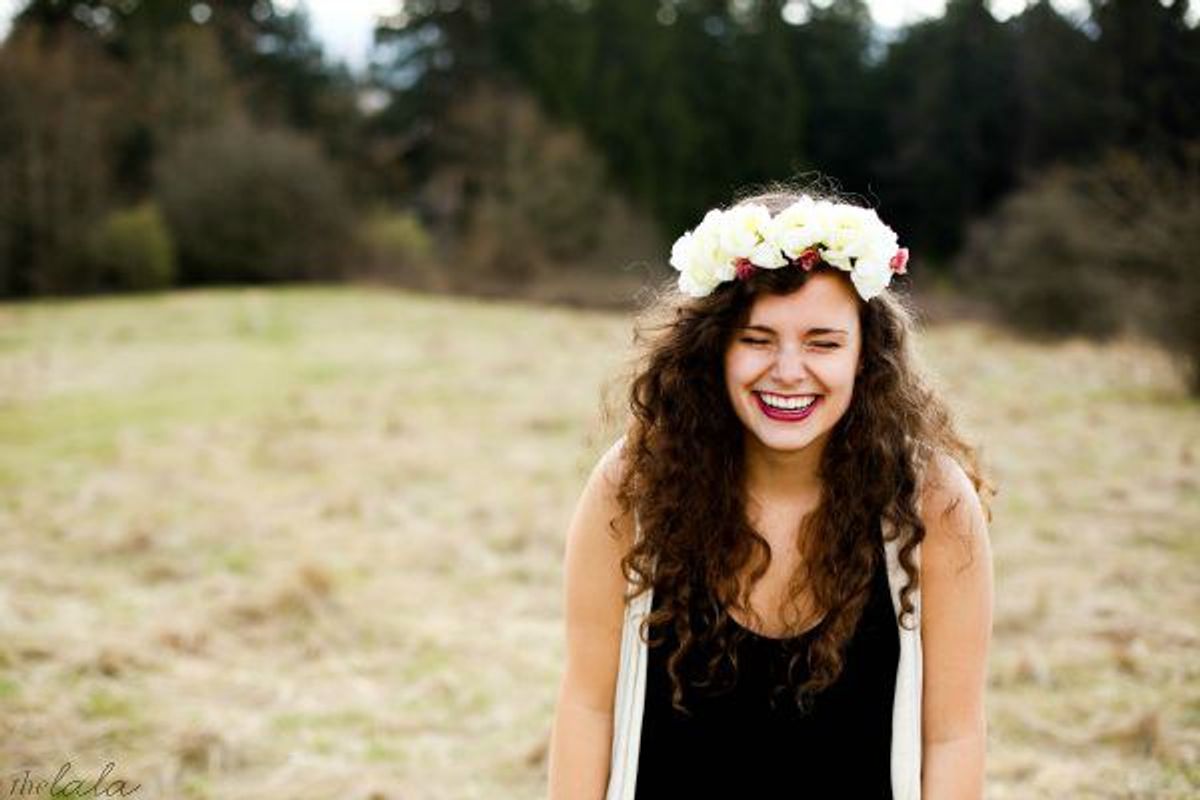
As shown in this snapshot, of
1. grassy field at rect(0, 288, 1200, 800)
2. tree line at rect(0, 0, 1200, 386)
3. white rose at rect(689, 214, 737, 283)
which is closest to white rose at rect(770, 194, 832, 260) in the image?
white rose at rect(689, 214, 737, 283)

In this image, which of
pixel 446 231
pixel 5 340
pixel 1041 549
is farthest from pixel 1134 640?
pixel 446 231

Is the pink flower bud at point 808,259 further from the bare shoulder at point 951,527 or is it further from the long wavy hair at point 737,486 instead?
the bare shoulder at point 951,527

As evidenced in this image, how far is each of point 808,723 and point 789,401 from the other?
643mm

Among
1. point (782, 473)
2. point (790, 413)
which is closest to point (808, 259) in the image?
point (790, 413)

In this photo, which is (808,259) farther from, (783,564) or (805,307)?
(783,564)

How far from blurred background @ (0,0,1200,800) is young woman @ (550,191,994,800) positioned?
230 mm

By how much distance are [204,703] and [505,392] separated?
7129 millimetres

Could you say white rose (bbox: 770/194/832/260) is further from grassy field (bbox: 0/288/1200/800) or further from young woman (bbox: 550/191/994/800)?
grassy field (bbox: 0/288/1200/800)

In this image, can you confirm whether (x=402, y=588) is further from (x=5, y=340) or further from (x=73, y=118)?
(x=73, y=118)

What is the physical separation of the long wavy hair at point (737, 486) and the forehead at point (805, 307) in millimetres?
17

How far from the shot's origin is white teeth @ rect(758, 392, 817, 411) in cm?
206

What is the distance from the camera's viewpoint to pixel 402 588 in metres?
5.29

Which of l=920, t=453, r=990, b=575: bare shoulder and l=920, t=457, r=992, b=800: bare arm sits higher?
l=920, t=453, r=990, b=575: bare shoulder

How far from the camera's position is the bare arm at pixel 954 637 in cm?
205
